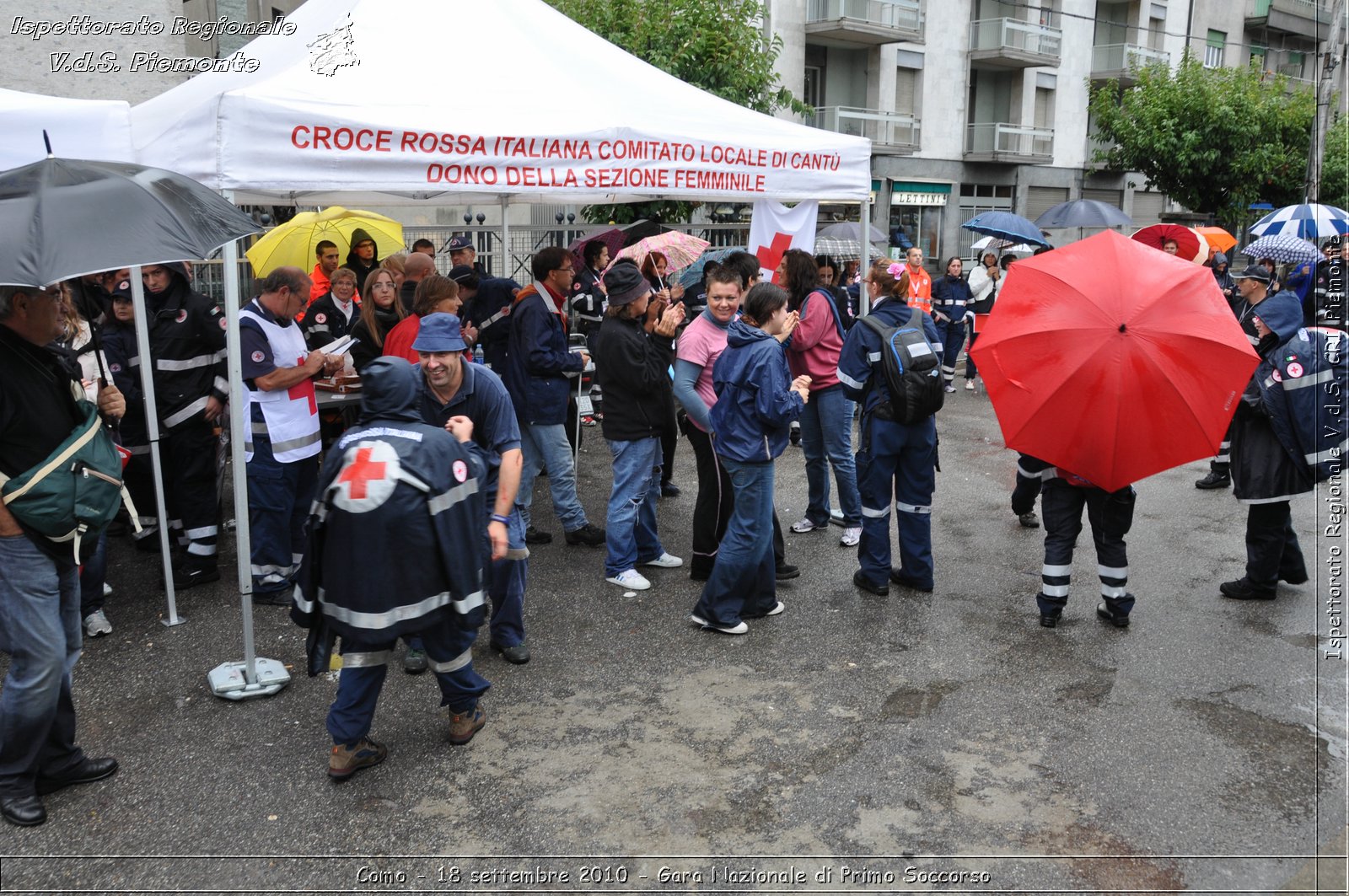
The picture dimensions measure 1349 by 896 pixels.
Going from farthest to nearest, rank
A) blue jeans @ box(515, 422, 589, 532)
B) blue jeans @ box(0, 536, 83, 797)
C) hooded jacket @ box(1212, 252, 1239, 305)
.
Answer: hooded jacket @ box(1212, 252, 1239, 305), blue jeans @ box(515, 422, 589, 532), blue jeans @ box(0, 536, 83, 797)

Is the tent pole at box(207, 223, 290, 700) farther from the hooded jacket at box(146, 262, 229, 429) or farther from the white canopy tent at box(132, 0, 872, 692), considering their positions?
the hooded jacket at box(146, 262, 229, 429)

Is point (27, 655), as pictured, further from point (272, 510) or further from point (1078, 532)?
point (1078, 532)

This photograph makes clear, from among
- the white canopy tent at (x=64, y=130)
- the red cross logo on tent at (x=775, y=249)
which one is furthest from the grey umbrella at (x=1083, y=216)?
the white canopy tent at (x=64, y=130)

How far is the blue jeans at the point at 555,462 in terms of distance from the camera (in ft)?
21.1

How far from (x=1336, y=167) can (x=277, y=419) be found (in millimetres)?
29101

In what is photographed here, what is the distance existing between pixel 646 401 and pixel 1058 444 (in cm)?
230

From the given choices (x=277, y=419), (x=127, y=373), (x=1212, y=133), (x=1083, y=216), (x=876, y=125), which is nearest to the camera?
(x=277, y=419)

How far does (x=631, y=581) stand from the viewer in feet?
20.1

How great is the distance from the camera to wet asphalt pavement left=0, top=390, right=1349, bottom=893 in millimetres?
3502

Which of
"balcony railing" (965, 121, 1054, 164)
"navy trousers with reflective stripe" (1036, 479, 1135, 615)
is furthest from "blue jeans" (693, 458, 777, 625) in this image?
"balcony railing" (965, 121, 1054, 164)

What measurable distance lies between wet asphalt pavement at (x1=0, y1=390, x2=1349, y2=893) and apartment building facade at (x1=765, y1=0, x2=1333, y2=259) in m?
23.3

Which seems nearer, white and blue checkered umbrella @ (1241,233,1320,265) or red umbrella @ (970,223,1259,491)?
red umbrella @ (970,223,1259,491)

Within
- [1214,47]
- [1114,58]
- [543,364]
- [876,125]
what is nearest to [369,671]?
[543,364]

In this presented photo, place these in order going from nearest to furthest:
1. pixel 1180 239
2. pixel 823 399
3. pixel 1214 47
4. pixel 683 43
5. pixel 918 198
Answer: pixel 823 399
pixel 1180 239
pixel 683 43
pixel 918 198
pixel 1214 47
